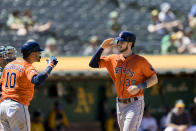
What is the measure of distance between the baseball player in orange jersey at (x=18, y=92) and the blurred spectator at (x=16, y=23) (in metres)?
6.84

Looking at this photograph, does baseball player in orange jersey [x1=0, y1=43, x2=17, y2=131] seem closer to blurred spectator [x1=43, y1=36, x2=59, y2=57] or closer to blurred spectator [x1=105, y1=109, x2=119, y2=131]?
blurred spectator [x1=43, y1=36, x2=59, y2=57]

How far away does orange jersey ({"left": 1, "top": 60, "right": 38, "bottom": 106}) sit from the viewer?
20.0 ft

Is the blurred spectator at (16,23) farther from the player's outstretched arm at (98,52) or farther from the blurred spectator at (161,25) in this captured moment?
the player's outstretched arm at (98,52)

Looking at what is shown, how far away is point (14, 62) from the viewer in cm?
625

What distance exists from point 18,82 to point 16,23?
291 inches

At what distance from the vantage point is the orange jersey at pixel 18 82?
20.0ft

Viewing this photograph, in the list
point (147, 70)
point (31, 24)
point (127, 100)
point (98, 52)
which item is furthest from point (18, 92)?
point (31, 24)

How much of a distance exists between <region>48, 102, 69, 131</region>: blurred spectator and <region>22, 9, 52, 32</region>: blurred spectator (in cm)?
241

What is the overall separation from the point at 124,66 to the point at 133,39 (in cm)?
37

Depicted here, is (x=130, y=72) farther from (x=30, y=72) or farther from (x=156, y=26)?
(x=156, y=26)

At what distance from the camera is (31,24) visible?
43.8 ft

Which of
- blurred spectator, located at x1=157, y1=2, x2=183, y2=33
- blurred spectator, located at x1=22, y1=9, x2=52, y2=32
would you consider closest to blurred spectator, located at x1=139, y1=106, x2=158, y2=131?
blurred spectator, located at x1=157, y1=2, x2=183, y2=33

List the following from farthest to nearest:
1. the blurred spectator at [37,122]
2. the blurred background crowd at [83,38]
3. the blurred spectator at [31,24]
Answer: the blurred spectator at [31,24] → the blurred background crowd at [83,38] → the blurred spectator at [37,122]

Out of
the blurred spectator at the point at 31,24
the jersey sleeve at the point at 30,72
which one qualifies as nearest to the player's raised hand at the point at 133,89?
the jersey sleeve at the point at 30,72
